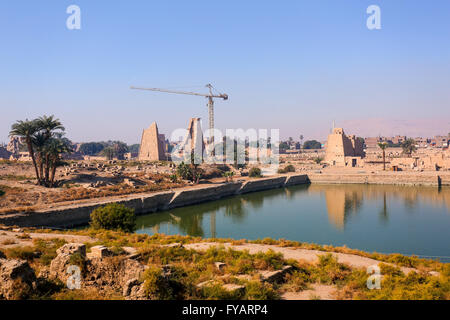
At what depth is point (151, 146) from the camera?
2655 inches

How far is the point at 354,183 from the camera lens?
52156 millimetres

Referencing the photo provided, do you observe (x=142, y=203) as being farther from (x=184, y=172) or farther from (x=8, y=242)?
(x=8, y=242)

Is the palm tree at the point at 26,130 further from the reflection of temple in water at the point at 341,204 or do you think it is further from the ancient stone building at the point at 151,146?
the ancient stone building at the point at 151,146

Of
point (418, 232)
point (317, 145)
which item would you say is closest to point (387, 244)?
point (418, 232)

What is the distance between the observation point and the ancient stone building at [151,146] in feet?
219

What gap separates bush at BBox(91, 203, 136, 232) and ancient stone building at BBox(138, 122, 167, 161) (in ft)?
159

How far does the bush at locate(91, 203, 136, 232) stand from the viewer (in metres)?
18.1

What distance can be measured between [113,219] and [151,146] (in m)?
50.3

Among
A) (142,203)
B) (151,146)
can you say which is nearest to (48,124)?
(142,203)

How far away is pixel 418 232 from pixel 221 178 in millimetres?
32661

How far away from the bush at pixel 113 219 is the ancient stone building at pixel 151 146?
48.4 metres

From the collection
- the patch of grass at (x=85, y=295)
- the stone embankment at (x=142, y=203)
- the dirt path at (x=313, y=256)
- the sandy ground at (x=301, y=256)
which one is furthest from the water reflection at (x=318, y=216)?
the patch of grass at (x=85, y=295)
